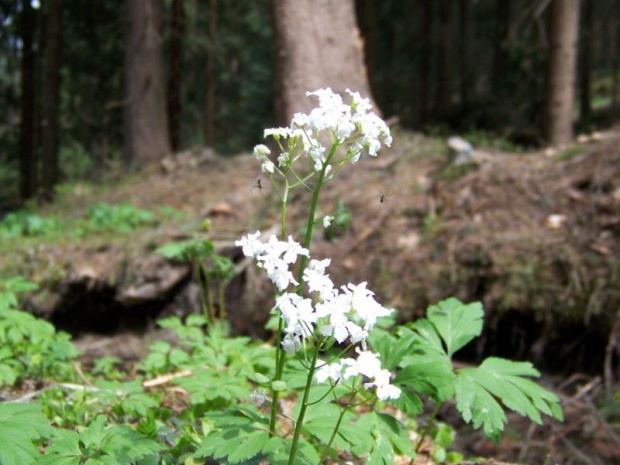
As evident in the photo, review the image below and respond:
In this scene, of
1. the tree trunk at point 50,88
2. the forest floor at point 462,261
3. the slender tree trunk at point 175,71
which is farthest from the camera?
the slender tree trunk at point 175,71

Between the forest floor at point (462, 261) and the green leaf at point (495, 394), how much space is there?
1.45m

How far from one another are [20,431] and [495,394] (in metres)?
1.39

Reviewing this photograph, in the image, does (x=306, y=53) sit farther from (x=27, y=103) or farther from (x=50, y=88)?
(x=27, y=103)

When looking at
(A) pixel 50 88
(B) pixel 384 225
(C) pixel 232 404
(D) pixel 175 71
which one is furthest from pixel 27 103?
(C) pixel 232 404

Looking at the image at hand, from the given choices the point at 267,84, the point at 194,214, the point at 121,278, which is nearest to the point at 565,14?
the point at 194,214

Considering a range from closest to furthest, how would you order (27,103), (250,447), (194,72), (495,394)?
(250,447) < (495,394) < (27,103) < (194,72)

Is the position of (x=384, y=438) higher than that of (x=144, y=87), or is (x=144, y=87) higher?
(x=144, y=87)

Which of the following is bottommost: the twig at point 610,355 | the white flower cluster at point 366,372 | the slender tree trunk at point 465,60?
the twig at point 610,355

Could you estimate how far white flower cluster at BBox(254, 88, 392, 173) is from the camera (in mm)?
1504

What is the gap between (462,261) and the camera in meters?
4.28

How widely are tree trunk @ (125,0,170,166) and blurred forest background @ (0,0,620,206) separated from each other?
0.02 meters

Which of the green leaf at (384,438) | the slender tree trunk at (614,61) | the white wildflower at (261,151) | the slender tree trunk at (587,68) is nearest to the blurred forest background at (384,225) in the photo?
the white wildflower at (261,151)

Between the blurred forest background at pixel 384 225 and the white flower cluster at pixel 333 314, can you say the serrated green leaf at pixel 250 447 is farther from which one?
the blurred forest background at pixel 384 225

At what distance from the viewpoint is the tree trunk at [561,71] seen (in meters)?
6.30
